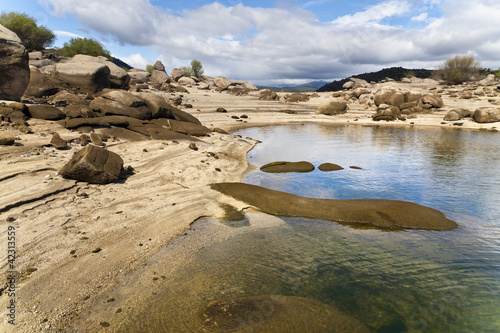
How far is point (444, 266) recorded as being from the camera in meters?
5.57

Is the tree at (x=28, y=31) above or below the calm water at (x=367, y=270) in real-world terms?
above

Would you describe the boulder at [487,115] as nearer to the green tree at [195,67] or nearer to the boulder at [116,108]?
the boulder at [116,108]

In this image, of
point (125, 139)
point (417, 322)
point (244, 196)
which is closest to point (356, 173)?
point (244, 196)

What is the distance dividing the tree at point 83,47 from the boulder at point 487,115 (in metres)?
55.6

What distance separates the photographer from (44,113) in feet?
43.2

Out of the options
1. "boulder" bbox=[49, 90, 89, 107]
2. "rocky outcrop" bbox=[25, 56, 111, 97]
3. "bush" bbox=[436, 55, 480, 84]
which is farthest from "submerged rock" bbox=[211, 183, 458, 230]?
"bush" bbox=[436, 55, 480, 84]

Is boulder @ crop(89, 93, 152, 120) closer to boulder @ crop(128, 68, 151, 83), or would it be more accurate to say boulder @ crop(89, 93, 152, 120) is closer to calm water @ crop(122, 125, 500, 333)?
calm water @ crop(122, 125, 500, 333)

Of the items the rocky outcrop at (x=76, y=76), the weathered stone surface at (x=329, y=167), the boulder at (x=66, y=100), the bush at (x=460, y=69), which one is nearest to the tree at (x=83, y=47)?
the rocky outcrop at (x=76, y=76)

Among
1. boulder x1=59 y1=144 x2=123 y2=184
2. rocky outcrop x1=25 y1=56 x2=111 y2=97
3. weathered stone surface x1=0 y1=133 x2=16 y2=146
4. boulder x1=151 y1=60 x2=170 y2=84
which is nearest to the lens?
boulder x1=59 y1=144 x2=123 y2=184

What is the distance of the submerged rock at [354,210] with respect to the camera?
753 cm

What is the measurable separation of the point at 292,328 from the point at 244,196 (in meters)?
5.45

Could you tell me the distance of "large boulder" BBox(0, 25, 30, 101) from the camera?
13.9m

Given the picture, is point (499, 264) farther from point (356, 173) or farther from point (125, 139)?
point (125, 139)

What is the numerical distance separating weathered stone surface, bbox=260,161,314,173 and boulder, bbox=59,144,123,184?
7031mm
